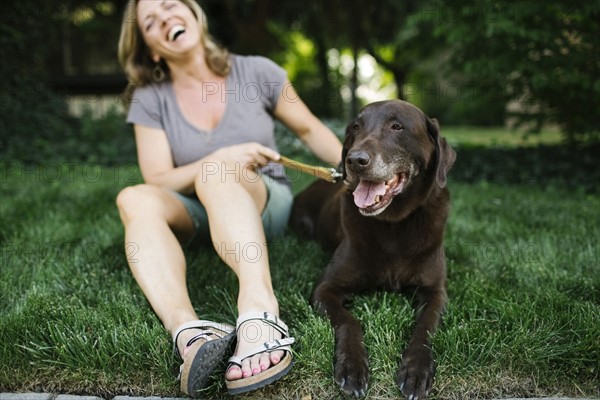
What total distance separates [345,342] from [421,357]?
0.88 ft

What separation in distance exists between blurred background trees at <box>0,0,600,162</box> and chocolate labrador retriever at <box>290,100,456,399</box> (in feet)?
10.6

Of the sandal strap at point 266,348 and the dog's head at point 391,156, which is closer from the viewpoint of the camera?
the sandal strap at point 266,348

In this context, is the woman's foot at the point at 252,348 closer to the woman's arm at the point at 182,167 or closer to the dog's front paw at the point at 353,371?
the dog's front paw at the point at 353,371

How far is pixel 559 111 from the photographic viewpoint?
19.8 feet

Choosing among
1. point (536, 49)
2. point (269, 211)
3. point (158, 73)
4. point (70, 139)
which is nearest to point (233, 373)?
point (269, 211)

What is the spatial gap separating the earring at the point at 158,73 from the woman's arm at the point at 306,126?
2.23 ft

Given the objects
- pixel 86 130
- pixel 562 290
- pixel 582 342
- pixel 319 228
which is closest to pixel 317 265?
pixel 319 228

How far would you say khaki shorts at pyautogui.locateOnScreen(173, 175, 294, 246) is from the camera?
109 inches

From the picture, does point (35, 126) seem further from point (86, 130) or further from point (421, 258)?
point (421, 258)

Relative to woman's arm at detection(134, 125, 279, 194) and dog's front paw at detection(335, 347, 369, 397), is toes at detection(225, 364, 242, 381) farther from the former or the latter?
woman's arm at detection(134, 125, 279, 194)

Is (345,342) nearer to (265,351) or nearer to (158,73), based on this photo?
(265,351)

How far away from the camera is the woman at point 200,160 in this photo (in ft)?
6.97

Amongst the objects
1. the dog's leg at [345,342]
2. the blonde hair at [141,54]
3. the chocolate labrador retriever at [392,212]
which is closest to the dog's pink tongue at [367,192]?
the chocolate labrador retriever at [392,212]

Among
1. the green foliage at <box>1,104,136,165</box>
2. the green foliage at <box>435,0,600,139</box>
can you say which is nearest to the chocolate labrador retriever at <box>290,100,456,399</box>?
the green foliage at <box>435,0,600,139</box>
